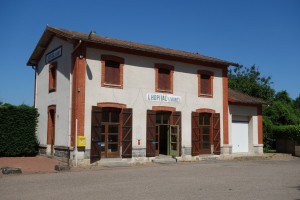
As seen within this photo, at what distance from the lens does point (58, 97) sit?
17688 mm

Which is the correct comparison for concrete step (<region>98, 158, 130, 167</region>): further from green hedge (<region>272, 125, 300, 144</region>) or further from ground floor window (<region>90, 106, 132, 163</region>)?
green hedge (<region>272, 125, 300, 144</region>)

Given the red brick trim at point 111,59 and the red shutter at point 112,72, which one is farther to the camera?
the red shutter at point 112,72

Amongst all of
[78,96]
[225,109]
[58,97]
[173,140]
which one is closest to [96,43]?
[78,96]

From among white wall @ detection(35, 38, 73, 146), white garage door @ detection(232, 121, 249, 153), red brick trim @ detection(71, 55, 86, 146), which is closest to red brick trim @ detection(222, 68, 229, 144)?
white garage door @ detection(232, 121, 249, 153)

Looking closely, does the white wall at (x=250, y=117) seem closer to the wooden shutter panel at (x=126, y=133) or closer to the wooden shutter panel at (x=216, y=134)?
the wooden shutter panel at (x=216, y=134)

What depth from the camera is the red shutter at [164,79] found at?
60.3 ft

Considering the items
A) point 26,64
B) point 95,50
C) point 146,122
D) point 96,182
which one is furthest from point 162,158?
point 26,64

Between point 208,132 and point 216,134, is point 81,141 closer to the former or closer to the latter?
point 208,132

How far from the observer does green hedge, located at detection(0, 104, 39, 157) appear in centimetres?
1772

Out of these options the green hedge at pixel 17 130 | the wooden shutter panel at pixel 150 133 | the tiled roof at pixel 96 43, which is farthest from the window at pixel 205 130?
the green hedge at pixel 17 130

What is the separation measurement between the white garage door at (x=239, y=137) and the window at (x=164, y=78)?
5653mm

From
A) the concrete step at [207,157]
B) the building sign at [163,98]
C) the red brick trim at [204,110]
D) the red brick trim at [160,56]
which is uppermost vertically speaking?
the red brick trim at [160,56]

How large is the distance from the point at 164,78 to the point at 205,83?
296cm

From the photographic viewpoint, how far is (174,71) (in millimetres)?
18844
